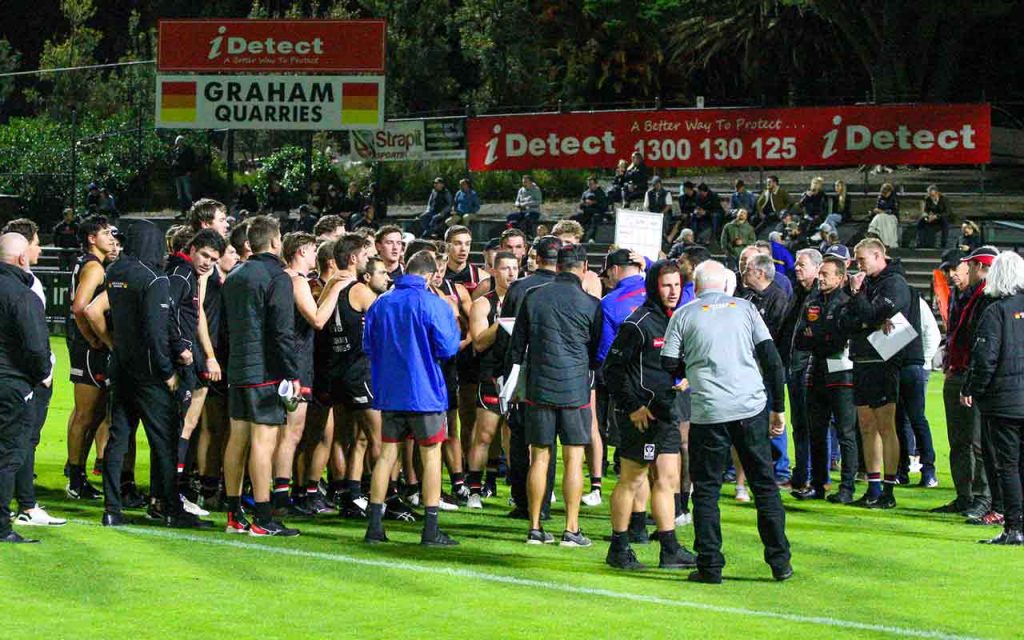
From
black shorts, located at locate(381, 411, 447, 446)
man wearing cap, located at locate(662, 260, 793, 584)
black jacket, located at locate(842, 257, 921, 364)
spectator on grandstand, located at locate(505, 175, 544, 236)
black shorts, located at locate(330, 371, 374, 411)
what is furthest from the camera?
spectator on grandstand, located at locate(505, 175, 544, 236)

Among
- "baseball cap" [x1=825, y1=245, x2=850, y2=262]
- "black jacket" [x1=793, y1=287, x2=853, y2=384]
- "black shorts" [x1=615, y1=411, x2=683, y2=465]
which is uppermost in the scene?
"baseball cap" [x1=825, y1=245, x2=850, y2=262]

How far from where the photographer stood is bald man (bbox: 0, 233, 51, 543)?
927 centimetres

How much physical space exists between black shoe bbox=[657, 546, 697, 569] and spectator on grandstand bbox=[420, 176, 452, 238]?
73.6ft

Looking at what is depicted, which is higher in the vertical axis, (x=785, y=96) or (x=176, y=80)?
(x=785, y=96)

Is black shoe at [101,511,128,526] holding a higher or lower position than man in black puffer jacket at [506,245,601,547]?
lower

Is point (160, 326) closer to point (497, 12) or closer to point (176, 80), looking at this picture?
point (176, 80)

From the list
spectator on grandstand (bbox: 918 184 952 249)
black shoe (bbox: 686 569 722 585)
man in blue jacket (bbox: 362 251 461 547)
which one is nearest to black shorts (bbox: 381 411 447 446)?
man in blue jacket (bbox: 362 251 461 547)

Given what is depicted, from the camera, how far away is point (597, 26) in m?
48.8

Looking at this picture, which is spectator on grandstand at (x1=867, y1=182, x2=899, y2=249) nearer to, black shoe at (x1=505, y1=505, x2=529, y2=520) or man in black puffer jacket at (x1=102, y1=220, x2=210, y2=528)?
black shoe at (x1=505, y1=505, x2=529, y2=520)

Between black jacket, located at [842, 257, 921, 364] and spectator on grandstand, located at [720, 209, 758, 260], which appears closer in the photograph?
black jacket, located at [842, 257, 921, 364]

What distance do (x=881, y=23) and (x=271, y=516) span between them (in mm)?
35921

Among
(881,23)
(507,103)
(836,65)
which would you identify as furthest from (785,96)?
(507,103)

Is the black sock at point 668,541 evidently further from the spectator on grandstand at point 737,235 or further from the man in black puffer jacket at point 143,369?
the spectator on grandstand at point 737,235

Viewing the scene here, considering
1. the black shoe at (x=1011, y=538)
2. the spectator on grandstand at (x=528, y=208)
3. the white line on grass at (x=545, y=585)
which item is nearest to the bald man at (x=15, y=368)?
the white line on grass at (x=545, y=585)
